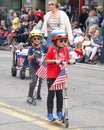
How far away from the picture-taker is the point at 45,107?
10.4 m

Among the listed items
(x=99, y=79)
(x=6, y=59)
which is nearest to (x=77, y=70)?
(x=99, y=79)

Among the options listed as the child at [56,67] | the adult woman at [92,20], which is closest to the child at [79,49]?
the adult woman at [92,20]

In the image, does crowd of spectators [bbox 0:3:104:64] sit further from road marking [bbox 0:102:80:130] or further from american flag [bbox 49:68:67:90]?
american flag [bbox 49:68:67:90]

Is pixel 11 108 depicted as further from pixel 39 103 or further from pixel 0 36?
pixel 0 36

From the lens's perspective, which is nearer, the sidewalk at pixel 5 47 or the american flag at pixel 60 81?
the american flag at pixel 60 81

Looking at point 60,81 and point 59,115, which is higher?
point 60,81

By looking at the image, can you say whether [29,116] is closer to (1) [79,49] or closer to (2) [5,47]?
(1) [79,49]

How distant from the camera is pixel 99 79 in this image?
14.8 meters

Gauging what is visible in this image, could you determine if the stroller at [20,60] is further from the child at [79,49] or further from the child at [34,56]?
the child at [79,49]

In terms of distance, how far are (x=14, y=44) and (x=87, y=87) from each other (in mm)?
3122

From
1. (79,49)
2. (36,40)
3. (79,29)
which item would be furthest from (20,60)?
(79,29)

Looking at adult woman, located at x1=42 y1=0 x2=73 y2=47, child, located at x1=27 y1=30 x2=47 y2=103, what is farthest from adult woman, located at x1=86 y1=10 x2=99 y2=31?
child, located at x1=27 y1=30 x2=47 y2=103

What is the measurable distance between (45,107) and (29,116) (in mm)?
901

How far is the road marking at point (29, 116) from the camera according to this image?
8711 millimetres
